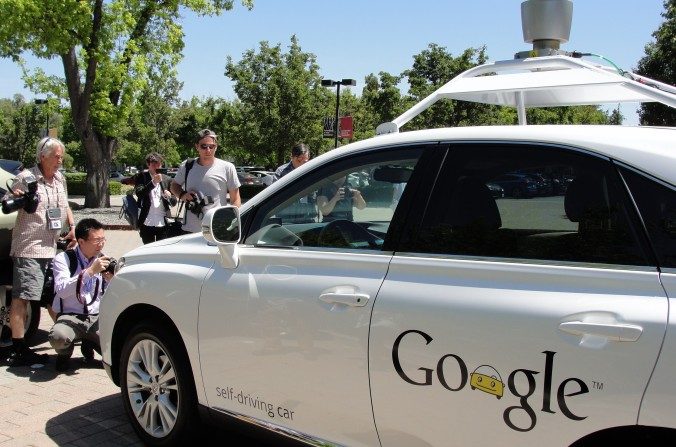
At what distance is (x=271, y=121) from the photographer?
36375 millimetres

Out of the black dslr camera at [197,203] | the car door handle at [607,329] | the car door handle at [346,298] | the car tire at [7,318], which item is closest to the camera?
the car door handle at [607,329]

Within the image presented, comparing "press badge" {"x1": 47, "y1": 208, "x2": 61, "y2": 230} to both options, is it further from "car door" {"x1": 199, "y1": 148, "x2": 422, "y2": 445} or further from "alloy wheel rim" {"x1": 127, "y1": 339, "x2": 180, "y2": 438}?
"car door" {"x1": 199, "y1": 148, "x2": 422, "y2": 445}

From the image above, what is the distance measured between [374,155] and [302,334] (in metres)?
0.87

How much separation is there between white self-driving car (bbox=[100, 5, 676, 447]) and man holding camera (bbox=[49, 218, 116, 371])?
1.76 m

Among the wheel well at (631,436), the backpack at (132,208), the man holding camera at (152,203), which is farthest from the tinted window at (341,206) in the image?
the backpack at (132,208)

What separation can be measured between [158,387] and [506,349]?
2214 millimetres

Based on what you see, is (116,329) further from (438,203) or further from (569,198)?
(569,198)

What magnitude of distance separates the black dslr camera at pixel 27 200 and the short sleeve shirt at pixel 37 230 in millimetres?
47

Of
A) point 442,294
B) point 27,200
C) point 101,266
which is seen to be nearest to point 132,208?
point 27,200

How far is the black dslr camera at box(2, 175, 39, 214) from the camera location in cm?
532

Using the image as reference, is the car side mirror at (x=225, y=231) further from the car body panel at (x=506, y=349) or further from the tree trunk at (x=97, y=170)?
the tree trunk at (x=97, y=170)

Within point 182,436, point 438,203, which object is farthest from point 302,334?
point 182,436

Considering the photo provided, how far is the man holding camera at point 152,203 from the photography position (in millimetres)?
7969

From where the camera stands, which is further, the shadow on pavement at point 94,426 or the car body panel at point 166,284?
the shadow on pavement at point 94,426
